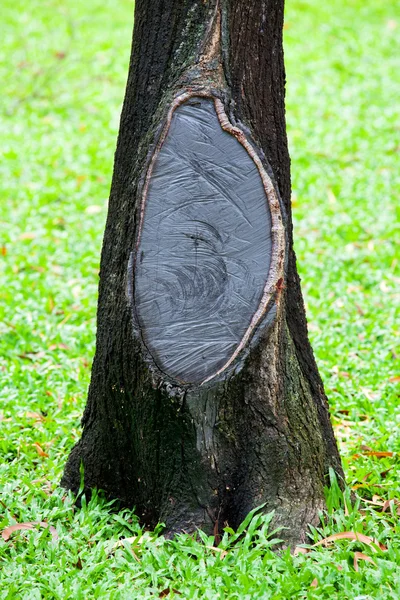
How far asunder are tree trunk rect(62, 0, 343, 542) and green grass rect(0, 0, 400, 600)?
0.73 ft

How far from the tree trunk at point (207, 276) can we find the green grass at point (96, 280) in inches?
8.8

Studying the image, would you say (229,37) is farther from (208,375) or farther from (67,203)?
(67,203)

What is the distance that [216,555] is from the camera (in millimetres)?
2814

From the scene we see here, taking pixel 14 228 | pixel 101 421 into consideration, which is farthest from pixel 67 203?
pixel 101 421

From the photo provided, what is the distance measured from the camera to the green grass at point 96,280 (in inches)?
110

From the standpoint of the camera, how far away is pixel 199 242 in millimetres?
2873

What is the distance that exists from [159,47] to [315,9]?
11.1m

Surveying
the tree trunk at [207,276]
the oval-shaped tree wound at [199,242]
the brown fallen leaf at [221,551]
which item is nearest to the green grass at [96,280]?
the brown fallen leaf at [221,551]

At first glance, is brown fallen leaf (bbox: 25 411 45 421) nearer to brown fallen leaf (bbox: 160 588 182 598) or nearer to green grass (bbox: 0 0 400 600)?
green grass (bbox: 0 0 400 600)

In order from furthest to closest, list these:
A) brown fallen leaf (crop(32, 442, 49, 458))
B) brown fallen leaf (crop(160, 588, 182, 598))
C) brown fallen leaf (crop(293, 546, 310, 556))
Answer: brown fallen leaf (crop(32, 442, 49, 458)) → brown fallen leaf (crop(293, 546, 310, 556)) → brown fallen leaf (crop(160, 588, 182, 598))

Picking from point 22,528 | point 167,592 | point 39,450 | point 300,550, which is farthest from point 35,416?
point 300,550

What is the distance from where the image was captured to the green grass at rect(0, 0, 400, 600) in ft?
9.21

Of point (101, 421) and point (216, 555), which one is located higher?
point (101, 421)

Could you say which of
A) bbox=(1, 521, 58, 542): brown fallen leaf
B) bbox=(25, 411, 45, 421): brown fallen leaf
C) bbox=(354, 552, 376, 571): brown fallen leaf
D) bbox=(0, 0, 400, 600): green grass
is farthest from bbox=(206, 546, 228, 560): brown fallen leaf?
bbox=(25, 411, 45, 421): brown fallen leaf
